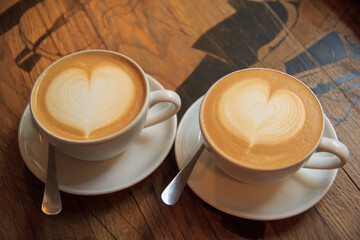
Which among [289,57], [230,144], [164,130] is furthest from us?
[289,57]

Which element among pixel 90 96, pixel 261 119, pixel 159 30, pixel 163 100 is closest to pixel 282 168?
pixel 261 119

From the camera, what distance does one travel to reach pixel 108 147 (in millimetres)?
640

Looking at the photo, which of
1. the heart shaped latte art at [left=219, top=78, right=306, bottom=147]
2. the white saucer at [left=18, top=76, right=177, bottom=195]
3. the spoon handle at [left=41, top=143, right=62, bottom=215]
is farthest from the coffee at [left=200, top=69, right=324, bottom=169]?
the spoon handle at [left=41, top=143, right=62, bottom=215]

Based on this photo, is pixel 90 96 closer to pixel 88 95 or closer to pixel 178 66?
pixel 88 95

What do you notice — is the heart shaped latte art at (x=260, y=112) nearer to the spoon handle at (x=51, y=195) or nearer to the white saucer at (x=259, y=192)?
the white saucer at (x=259, y=192)

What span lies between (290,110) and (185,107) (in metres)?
0.25

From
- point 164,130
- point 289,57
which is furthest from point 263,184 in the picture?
point 289,57

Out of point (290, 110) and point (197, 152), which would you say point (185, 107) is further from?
point (290, 110)

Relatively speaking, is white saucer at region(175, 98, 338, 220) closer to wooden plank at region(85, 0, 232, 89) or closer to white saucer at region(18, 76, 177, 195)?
white saucer at region(18, 76, 177, 195)

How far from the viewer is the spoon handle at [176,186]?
65 cm

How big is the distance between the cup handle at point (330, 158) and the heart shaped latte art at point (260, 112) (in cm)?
5

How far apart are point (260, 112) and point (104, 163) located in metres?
0.31

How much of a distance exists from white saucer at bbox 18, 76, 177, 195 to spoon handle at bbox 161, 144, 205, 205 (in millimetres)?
48

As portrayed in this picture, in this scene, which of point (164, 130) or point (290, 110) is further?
point (164, 130)
